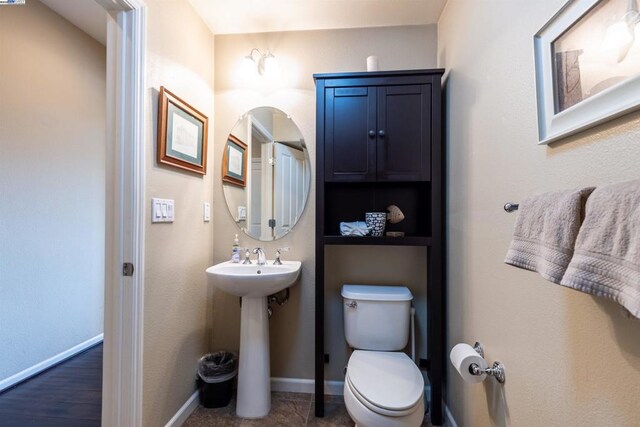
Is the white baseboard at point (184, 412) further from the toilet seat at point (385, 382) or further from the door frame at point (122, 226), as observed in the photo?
the toilet seat at point (385, 382)

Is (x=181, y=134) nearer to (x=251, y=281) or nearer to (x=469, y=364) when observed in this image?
(x=251, y=281)

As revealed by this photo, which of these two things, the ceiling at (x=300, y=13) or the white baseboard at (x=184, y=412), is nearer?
the white baseboard at (x=184, y=412)

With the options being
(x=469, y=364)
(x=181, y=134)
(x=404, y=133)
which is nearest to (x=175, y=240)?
(x=181, y=134)

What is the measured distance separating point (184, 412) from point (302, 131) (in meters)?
1.80

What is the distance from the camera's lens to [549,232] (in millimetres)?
627

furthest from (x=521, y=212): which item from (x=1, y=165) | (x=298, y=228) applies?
(x=1, y=165)

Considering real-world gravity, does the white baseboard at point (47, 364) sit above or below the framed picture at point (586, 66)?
below

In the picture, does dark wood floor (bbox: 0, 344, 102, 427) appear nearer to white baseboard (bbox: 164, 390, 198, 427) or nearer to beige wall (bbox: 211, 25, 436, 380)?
white baseboard (bbox: 164, 390, 198, 427)

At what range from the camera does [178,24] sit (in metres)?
1.56

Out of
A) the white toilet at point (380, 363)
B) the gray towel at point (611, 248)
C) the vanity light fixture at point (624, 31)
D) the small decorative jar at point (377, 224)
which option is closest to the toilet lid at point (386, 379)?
the white toilet at point (380, 363)

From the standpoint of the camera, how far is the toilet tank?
161cm

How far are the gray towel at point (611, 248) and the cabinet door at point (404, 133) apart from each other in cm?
A: 106

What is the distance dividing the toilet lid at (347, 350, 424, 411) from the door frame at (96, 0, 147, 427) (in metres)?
0.98

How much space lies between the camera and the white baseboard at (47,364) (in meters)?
1.79
